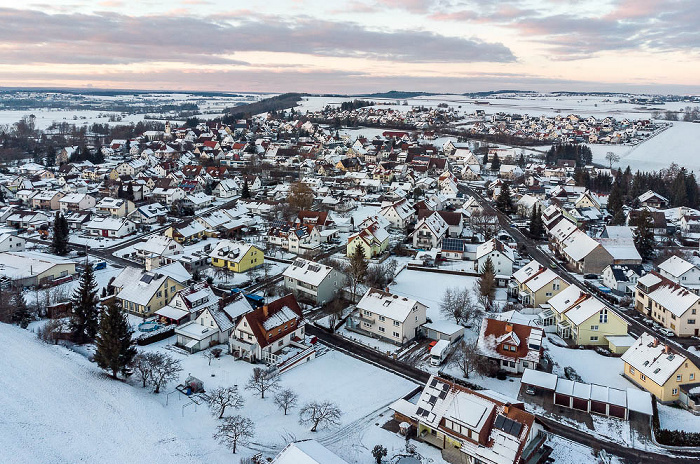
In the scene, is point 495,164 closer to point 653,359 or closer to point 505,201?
point 505,201

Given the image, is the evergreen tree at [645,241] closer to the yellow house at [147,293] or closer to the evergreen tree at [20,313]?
the yellow house at [147,293]

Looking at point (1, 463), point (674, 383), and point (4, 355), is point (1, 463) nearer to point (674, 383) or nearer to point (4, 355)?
point (4, 355)

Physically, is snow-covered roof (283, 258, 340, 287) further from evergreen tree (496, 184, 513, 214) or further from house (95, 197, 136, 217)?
evergreen tree (496, 184, 513, 214)

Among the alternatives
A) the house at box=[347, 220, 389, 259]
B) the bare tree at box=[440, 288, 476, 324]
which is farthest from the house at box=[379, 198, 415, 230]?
the bare tree at box=[440, 288, 476, 324]

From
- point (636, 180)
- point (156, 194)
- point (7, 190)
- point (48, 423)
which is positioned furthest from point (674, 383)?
point (7, 190)

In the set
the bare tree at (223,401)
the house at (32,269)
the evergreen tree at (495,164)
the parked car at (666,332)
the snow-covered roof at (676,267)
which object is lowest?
the bare tree at (223,401)

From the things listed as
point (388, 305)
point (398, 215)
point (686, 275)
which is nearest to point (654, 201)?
point (686, 275)

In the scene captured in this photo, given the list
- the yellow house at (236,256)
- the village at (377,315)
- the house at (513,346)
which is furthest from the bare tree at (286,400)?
the yellow house at (236,256)

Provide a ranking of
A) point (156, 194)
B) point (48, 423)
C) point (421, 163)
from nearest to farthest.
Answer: point (48, 423)
point (156, 194)
point (421, 163)
